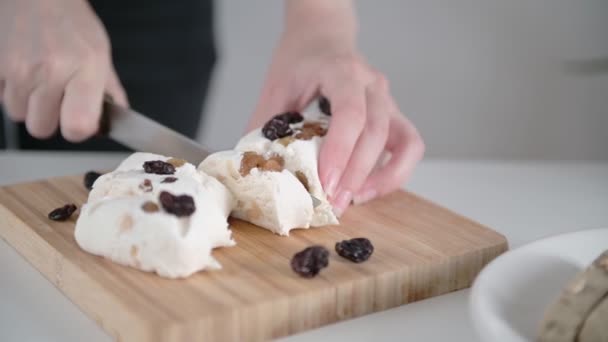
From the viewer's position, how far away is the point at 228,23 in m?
3.71

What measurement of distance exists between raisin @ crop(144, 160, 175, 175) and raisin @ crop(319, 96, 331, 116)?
19.6 inches

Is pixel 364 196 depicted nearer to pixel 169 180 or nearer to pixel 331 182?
pixel 331 182

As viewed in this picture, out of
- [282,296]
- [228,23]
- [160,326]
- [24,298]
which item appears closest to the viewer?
[160,326]

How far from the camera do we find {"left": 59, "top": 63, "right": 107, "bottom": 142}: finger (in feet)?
6.08

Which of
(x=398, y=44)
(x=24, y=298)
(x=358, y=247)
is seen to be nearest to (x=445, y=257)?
(x=358, y=247)

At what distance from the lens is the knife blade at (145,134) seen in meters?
1.79

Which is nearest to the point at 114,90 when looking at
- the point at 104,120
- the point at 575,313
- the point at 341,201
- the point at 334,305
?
the point at 104,120

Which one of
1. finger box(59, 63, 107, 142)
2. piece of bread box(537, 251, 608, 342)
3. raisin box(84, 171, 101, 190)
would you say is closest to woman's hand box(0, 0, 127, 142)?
finger box(59, 63, 107, 142)

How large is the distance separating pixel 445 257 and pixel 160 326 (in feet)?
1.76

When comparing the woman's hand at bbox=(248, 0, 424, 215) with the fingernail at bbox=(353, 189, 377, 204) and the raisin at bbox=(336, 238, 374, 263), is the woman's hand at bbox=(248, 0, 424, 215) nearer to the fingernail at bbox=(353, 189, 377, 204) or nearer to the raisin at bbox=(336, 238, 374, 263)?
the fingernail at bbox=(353, 189, 377, 204)

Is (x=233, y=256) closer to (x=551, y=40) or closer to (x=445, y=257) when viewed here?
(x=445, y=257)

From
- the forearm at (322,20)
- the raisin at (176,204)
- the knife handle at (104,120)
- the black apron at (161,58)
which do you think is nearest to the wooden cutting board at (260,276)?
the raisin at (176,204)

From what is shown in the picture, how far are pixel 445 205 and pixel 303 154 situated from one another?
48 centimetres

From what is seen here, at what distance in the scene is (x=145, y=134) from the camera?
1852 mm
